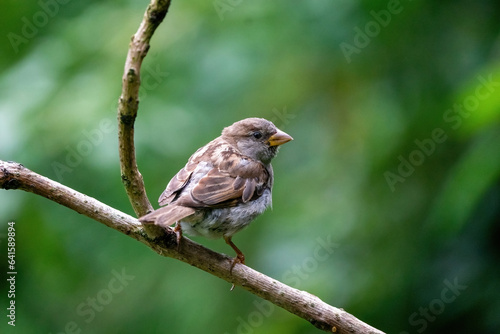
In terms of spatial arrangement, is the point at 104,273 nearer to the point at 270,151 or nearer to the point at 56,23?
the point at 270,151

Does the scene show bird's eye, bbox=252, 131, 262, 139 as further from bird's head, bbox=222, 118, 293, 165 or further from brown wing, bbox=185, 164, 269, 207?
brown wing, bbox=185, 164, 269, 207

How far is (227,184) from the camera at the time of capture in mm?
4453

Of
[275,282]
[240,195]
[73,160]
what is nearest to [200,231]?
[240,195]

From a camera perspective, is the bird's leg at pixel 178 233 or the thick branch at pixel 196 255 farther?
the bird's leg at pixel 178 233

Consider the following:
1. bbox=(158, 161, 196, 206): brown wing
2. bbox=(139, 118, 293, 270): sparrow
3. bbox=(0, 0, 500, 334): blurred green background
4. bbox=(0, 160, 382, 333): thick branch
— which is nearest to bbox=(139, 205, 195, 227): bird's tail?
bbox=(139, 118, 293, 270): sparrow

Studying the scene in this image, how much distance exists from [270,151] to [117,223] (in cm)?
184

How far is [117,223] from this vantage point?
3.47 metres

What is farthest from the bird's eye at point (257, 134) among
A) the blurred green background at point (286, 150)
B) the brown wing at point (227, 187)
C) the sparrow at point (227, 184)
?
the brown wing at point (227, 187)

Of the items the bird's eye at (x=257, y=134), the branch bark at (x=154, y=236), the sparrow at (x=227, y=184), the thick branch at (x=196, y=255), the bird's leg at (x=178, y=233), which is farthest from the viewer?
the bird's eye at (x=257, y=134)

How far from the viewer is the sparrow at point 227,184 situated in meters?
4.10

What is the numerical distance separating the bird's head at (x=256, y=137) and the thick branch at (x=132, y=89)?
1.84 m

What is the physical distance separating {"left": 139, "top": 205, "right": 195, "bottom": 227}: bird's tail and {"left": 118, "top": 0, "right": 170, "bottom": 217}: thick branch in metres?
0.14

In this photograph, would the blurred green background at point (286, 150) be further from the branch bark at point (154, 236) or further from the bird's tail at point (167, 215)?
the branch bark at point (154, 236)

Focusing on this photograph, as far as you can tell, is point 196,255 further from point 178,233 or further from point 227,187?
point 227,187
